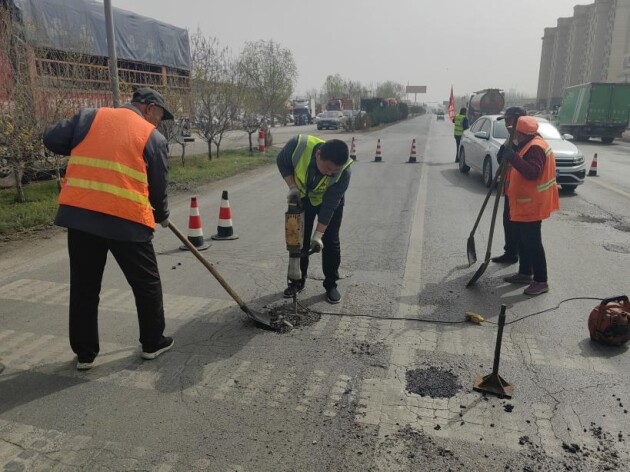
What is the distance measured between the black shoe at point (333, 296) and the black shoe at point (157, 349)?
60.6 inches

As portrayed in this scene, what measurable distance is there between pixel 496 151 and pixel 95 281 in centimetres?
940

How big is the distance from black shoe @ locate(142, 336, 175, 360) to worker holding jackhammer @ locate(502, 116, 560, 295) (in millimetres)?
3360

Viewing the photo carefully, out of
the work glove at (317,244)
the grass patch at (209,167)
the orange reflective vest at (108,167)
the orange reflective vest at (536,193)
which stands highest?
the orange reflective vest at (108,167)

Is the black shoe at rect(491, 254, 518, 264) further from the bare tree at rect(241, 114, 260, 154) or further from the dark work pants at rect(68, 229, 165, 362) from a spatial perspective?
the bare tree at rect(241, 114, 260, 154)

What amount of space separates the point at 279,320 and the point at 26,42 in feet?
25.5

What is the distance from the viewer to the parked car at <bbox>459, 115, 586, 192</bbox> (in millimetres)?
9906

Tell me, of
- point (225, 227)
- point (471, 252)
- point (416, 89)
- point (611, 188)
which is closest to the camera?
point (471, 252)

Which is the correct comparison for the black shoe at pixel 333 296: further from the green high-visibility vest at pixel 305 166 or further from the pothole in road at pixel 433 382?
the pothole in road at pixel 433 382

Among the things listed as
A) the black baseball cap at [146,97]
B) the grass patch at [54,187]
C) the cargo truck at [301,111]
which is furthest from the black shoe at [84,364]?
the cargo truck at [301,111]

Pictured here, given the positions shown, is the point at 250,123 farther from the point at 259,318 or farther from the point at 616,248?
the point at 259,318

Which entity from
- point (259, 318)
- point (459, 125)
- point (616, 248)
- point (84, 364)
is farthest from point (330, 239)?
point (459, 125)

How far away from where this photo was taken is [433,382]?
3154mm

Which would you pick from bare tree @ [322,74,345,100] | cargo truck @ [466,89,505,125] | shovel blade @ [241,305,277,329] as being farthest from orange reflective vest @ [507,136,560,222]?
bare tree @ [322,74,345,100]

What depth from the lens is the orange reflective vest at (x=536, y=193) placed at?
4.69m
